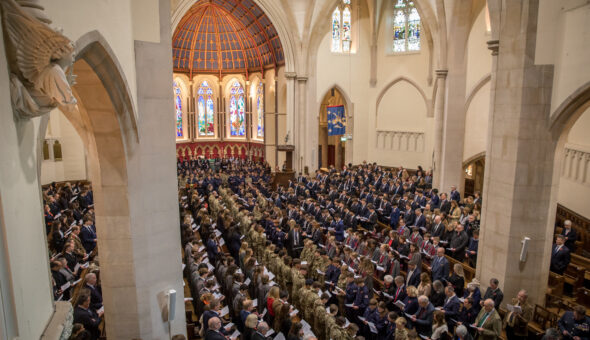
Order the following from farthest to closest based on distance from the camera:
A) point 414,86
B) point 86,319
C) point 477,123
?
point 414,86 → point 477,123 → point 86,319

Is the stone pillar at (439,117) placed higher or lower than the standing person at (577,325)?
higher

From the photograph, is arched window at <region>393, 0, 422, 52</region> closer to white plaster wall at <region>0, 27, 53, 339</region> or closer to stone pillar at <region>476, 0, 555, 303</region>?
stone pillar at <region>476, 0, 555, 303</region>

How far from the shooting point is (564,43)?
27.0 feet

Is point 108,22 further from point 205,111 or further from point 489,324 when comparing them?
point 205,111

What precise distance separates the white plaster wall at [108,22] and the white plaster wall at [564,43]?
25.2 ft

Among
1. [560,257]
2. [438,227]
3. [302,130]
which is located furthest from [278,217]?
[302,130]

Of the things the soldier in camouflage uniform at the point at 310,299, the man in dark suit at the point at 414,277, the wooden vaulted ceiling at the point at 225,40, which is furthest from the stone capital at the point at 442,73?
the soldier in camouflage uniform at the point at 310,299

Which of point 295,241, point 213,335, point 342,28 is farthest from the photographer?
point 342,28

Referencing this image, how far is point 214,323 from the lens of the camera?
6.35 m

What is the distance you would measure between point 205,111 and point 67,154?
12933 millimetres

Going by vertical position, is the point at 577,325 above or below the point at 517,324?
above

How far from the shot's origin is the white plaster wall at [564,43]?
308 inches

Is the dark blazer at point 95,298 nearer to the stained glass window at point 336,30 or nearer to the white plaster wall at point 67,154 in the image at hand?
the white plaster wall at point 67,154

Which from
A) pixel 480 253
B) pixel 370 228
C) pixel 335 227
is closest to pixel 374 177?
pixel 370 228
